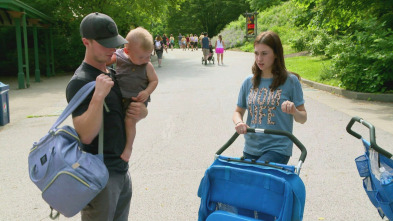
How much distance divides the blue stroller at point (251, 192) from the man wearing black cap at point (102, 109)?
1.85 ft

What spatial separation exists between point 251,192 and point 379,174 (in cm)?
99

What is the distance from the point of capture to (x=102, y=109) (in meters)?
2.23

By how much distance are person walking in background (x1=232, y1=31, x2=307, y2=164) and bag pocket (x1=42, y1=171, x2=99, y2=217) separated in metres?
1.38

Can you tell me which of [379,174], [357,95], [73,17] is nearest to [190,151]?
[379,174]

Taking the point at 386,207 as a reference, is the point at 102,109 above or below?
above

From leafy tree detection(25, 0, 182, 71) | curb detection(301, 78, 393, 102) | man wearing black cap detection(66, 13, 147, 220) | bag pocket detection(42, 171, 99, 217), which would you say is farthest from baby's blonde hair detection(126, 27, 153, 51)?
leafy tree detection(25, 0, 182, 71)

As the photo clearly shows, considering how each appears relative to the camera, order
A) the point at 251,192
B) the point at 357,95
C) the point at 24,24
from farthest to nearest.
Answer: the point at 24,24 < the point at 357,95 < the point at 251,192

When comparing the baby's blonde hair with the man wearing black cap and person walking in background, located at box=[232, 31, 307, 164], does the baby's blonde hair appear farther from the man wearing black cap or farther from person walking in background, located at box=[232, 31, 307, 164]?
person walking in background, located at box=[232, 31, 307, 164]

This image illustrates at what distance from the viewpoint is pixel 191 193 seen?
5137mm

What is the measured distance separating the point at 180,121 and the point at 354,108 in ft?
14.6

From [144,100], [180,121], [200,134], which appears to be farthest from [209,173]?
[180,121]

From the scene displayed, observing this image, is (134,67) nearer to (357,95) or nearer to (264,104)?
(264,104)

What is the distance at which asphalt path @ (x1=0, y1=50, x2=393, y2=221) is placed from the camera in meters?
4.75

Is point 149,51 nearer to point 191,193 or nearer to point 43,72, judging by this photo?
point 191,193
